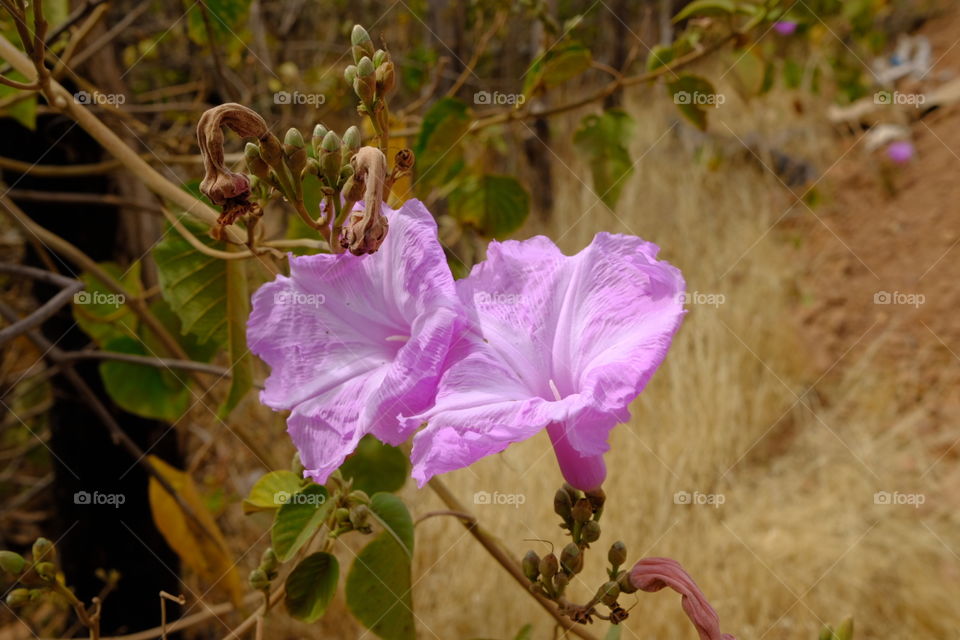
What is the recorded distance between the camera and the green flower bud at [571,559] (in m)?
0.78

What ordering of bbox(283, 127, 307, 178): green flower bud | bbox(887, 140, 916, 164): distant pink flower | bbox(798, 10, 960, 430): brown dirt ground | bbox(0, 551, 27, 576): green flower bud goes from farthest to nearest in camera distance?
bbox(887, 140, 916, 164): distant pink flower → bbox(798, 10, 960, 430): brown dirt ground → bbox(0, 551, 27, 576): green flower bud → bbox(283, 127, 307, 178): green flower bud

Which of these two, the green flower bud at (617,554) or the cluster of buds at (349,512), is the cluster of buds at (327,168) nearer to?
the cluster of buds at (349,512)

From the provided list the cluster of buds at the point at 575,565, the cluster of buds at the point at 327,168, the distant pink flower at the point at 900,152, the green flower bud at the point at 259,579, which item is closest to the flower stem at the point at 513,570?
the cluster of buds at the point at 575,565

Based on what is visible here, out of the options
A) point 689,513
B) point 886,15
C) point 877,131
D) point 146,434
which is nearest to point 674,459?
point 689,513

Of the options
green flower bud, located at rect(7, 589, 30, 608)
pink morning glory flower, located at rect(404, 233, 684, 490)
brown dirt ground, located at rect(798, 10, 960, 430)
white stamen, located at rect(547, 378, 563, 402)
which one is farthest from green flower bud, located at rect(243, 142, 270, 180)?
brown dirt ground, located at rect(798, 10, 960, 430)

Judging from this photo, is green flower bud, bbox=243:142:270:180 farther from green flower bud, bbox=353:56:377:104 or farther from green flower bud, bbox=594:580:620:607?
green flower bud, bbox=594:580:620:607

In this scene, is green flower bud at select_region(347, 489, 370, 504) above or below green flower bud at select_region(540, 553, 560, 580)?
above

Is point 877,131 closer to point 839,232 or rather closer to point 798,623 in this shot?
point 839,232

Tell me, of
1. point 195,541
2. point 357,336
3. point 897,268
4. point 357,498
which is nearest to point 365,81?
point 357,336

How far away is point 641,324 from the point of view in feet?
2.06

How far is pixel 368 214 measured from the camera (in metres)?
0.57

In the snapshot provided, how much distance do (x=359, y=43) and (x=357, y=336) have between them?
0.28 metres

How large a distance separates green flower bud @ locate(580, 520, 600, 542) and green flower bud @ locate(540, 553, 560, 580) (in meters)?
0.04

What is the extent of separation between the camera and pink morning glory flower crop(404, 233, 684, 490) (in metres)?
0.58
